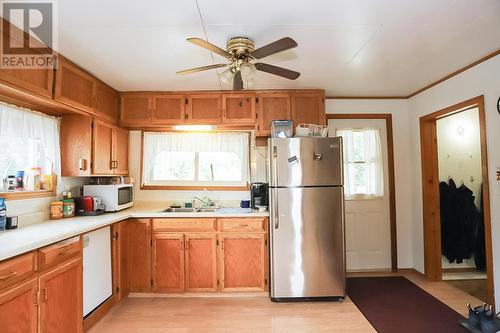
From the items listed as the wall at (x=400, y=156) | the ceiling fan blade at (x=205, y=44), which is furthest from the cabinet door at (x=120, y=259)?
the wall at (x=400, y=156)

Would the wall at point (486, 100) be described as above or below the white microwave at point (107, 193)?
above

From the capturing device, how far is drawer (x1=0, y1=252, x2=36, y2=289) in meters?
1.42

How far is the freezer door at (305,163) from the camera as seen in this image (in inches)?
106

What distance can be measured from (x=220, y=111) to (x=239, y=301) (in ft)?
7.09

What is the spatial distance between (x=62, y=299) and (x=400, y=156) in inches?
154

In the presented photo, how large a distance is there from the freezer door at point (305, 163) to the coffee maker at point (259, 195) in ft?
1.48

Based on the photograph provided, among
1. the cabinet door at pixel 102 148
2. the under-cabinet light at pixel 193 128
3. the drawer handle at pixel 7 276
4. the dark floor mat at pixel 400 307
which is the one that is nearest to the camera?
the drawer handle at pixel 7 276

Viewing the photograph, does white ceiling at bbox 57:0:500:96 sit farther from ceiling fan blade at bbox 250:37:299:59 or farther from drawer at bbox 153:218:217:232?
drawer at bbox 153:218:217:232

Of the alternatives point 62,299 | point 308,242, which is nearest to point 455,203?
point 308,242

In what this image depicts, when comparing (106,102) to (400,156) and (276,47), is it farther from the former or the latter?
(400,156)

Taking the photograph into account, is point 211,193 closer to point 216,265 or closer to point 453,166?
point 216,265

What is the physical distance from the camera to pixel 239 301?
2754 mm

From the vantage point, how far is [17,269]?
1.50 meters

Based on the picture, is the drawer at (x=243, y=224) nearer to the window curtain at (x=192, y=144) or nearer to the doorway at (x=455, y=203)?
the window curtain at (x=192, y=144)
